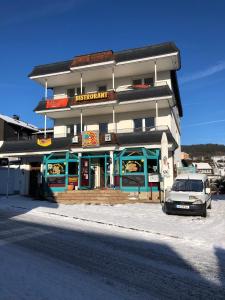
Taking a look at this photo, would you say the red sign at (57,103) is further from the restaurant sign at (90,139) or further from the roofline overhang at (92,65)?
the restaurant sign at (90,139)

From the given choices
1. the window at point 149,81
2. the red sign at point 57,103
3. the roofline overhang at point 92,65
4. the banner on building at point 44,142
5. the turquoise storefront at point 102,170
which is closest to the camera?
the turquoise storefront at point 102,170

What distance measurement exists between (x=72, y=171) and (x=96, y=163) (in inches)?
91.5

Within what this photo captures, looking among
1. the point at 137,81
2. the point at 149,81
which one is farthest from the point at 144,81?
the point at 137,81

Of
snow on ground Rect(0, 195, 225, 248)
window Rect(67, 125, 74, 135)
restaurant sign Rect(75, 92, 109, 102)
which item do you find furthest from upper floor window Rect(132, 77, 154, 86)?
snow on ground Rect(0, 195, 225, 248)

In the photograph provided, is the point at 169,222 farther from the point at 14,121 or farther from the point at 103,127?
the point at 14,121

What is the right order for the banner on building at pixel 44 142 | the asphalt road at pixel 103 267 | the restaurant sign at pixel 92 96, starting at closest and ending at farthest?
the asphalt road at pixel 103 267
the restaurant sign at pixel 92 96
the banner on building at pixel 44 142

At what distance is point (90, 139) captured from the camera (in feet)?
81.4

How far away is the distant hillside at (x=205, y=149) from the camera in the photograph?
289 feet

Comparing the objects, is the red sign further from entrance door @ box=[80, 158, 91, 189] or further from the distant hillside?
the distant hillside

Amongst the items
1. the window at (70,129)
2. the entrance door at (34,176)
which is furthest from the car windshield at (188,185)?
the entrance door at (34,176)

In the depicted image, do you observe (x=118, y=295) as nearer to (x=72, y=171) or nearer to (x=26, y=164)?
(x=72, y=171)

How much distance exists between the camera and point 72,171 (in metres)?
25.4

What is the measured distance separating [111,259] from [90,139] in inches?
703

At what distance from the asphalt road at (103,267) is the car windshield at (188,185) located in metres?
6.64
